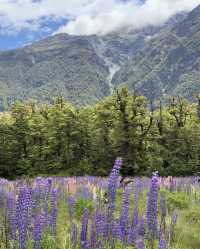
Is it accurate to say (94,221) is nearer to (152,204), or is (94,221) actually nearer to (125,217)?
(125,217)

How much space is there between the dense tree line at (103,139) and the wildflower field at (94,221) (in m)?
31.2

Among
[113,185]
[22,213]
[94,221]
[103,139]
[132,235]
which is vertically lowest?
[132,235]

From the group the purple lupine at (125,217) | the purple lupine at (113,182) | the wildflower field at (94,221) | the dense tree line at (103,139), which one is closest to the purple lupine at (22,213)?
the wildflower field at (94,221)

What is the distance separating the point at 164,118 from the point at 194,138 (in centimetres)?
536

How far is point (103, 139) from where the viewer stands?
46.8m

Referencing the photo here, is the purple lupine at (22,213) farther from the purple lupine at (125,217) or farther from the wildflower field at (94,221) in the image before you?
the purple lupine at (125,217)

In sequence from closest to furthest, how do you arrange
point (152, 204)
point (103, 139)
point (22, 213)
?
1. point (22, 213)
2. point (152, 204)
3. point (103, 139)

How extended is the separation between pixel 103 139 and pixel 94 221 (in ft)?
135

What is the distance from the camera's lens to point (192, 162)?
4412 cm

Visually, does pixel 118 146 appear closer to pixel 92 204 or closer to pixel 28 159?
pixel 28 159

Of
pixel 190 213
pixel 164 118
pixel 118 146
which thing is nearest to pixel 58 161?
pixel 118 146

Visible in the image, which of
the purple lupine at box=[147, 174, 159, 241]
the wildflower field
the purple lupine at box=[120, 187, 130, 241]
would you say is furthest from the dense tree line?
the purple lupine at box=[147, 174, 159, 241]

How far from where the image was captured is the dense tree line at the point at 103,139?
138ft

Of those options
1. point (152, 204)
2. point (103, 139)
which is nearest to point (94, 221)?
point (152, 204)
